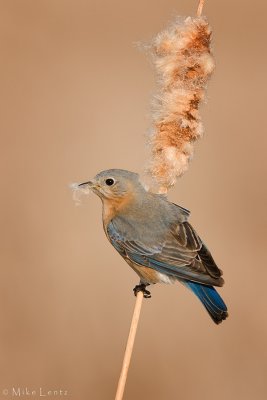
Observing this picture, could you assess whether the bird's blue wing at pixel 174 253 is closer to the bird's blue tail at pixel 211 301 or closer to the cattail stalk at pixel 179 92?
the bird's blue tail at pixel 211 301

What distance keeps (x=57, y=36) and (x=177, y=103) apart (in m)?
4.58

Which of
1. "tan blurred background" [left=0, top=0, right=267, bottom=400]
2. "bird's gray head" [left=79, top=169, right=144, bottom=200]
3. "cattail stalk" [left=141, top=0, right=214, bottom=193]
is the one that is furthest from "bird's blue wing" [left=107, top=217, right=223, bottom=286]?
"tan blurred background" [left=0, top=0, right=267, bottom=400]

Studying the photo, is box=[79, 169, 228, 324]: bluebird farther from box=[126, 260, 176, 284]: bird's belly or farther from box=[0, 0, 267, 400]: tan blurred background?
box=[0, 0, 267, 400]: tan blurred background

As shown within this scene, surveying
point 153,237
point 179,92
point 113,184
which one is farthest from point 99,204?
point 179,92

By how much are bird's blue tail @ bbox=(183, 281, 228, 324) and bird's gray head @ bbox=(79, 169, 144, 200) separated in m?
0.68

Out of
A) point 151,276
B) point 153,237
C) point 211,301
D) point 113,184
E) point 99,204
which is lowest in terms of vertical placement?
point 211,301

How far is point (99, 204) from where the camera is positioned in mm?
6695

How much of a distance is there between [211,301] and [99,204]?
2.89 meters

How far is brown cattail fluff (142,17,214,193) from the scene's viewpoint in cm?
356

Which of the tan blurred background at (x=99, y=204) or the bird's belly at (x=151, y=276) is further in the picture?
the tan blurred background at (x=99, y=204)

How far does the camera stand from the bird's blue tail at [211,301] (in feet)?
12.7

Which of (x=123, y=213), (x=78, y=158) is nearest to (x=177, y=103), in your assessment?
(x=123, y=213)

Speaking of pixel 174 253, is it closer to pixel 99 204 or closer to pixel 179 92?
→ pixel 179 92

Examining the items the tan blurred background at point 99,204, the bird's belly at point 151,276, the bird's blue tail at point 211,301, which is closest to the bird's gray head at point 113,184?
the bird's belly at point 151,276
